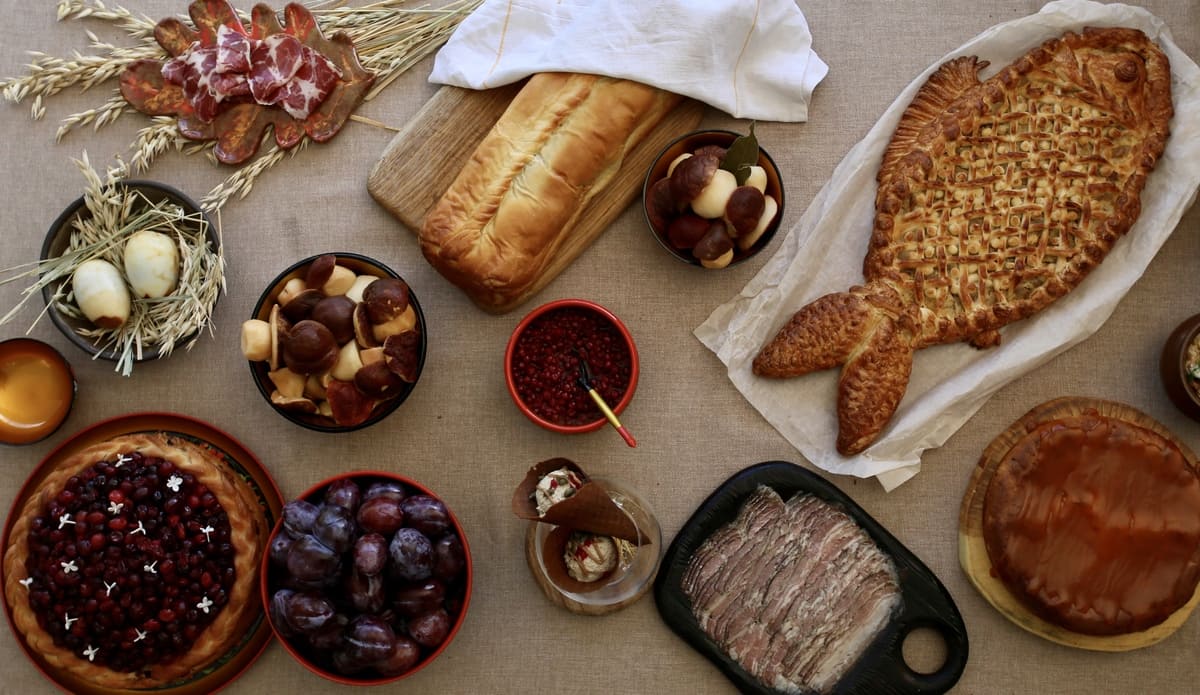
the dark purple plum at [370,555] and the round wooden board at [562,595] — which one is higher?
the dark purple plum at [370,555]

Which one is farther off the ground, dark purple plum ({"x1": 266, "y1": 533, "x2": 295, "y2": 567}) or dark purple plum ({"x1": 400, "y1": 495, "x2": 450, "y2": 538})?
dark purple plum ({"x1": 400, "y1": 495, "x2": 450, "y2": 538})

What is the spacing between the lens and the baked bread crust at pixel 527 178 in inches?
75.2

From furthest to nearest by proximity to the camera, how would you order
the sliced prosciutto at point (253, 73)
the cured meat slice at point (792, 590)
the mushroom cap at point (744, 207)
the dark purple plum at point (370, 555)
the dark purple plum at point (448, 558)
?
the sliced prosciutto at point (253, 73) < the cured meat slice at point (792, 590) < the mushroom cap at point (744, 207) < the dark purple plum at point (448, 558) < the dark purple plum at point (370, 555)

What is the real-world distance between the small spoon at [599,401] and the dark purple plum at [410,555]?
0.47 m

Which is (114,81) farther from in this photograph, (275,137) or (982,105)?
(982,105)

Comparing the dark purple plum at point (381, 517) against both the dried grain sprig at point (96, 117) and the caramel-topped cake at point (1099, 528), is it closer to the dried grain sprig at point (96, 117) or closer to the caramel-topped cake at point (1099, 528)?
the dried grain sprig at point (96, 117)

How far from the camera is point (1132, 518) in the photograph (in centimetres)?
190

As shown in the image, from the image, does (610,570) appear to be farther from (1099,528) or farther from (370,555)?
(1099,528)

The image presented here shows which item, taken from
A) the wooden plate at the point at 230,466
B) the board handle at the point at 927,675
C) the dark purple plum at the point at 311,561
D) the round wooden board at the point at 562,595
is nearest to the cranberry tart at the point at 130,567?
the wooden plate at the point at 230,466

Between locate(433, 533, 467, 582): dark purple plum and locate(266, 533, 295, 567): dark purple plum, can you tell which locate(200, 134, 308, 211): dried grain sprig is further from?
locate(433, 533, 467, 582): dark purple plum

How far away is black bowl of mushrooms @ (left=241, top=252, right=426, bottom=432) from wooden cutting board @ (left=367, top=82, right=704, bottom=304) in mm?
218

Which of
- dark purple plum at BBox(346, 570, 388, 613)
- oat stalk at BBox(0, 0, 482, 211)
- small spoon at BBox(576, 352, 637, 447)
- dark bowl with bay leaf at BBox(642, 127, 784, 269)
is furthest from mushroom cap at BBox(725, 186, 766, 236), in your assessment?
dark purple plum at BBox(346, 570, 388, 613)

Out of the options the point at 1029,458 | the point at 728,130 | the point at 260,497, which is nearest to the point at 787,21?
the point at 728,130

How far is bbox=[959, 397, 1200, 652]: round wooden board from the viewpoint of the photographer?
195 cm
